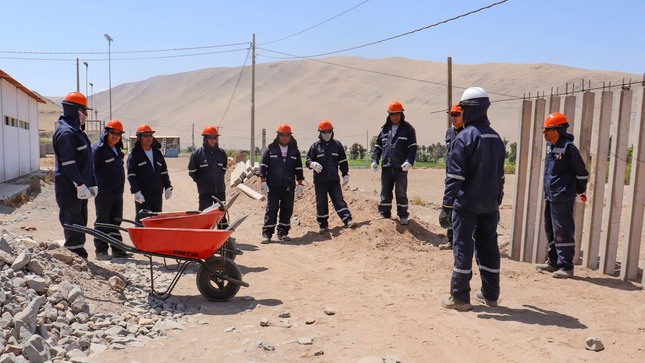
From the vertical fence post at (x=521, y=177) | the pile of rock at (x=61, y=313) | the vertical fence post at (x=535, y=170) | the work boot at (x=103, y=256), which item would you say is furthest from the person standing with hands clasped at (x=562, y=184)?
the work boot at (x=103, y=256)

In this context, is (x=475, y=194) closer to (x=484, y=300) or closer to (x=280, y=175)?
(x=484, y=300)

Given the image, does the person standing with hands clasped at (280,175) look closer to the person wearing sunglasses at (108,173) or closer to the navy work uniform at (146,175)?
the navy work uniform at (146,175)

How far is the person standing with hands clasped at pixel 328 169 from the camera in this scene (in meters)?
9.71

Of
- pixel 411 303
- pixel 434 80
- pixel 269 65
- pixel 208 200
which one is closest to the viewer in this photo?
pixel 411 303

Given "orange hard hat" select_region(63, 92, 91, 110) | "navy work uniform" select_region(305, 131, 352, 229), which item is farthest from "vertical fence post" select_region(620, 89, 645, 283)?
"orange hard hat" select_region(63, 92, 91, 110)

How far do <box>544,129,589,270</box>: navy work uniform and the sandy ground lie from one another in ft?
1.30

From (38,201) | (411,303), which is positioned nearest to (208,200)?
(411,303)

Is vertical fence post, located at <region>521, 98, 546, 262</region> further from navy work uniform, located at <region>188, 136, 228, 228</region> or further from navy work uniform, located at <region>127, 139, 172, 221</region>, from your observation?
navy work uniform, located at <region>127, 139, 172, 221</region>

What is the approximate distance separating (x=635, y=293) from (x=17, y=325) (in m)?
5.96

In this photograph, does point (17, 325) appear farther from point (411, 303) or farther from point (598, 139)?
point (598, 139)

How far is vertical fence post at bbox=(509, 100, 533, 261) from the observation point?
7.82 metres

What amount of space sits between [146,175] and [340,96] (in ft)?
335

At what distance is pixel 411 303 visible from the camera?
227 inches

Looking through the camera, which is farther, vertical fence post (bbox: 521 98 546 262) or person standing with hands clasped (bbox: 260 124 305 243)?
person standing with hands clasped (bbox: 260 124 305 243)
